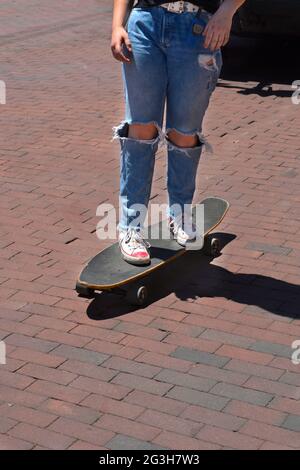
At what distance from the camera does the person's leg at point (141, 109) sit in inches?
194

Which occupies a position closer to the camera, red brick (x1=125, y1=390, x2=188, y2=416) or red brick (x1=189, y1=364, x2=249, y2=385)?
red brick (x1=125, y1=390, x2=188, y2=416)

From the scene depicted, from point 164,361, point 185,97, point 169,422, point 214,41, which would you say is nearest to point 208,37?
point 214,41

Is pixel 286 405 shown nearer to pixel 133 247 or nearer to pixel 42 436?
pixel 42 436

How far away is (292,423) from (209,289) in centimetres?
135

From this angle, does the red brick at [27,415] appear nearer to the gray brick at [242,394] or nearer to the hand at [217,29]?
the gray brick at [242,394]

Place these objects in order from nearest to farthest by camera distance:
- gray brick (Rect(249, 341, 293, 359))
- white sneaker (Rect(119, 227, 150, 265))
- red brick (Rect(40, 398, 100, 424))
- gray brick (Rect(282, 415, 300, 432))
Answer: gray brick (Rect(282, 415, 300, 432)), red brick (Rect(40, 398, 100, 424)), gray brick (Rect(249, 341, 293, 359)), white sneaker (Rect(119, 227, 150, 265))

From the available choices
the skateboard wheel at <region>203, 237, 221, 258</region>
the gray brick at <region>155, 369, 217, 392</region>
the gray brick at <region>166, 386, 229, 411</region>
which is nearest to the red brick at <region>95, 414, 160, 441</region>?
the gray brick at <region>166, 386, 229, 411</region>

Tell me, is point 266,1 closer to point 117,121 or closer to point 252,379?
point 117,121

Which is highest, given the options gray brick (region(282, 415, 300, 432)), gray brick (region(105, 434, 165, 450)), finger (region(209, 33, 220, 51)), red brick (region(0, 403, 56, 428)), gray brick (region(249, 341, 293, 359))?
finger (region(209, 33, 220, 51))

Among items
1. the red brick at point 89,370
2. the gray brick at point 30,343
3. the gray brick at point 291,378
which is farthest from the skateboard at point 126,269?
the gray brick at point 291,378

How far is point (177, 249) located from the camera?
540 cm

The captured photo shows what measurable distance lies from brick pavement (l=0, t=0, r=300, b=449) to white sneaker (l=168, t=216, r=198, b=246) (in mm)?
178

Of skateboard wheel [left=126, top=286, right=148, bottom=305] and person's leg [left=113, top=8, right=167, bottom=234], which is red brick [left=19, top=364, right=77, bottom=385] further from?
person's leg [left=113, top=8, right=167, bottom=234]

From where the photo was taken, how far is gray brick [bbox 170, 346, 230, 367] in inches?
179
